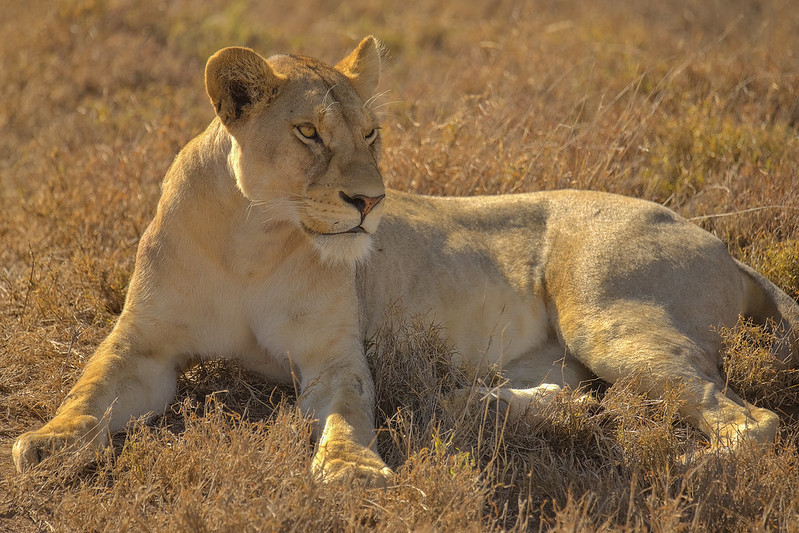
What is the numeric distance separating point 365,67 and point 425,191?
171cm

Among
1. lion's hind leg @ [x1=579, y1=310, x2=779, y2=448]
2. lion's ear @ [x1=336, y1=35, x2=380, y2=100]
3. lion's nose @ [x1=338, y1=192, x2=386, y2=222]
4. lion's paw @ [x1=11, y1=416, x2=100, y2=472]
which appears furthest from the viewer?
lion's ear @ [x1=336, y1=35, x2=380, y2=100]

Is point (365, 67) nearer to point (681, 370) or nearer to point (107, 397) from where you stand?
point (107, 397)

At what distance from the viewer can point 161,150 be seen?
247 inches

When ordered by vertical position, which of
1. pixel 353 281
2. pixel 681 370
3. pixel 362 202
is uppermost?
pixel 362 202

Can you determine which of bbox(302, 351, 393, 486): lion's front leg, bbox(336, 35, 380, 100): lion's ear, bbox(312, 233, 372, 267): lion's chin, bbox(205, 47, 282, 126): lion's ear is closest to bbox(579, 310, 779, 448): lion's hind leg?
bbox(302, 351, 393, 486): lion's front leg

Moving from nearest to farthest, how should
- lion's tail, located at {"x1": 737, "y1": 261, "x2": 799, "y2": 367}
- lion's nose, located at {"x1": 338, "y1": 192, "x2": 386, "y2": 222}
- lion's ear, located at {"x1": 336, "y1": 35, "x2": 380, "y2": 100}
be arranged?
lion's nose, located at {"x1": 338, "y1": 192, "x2": 386, "y2": 222}
lion's ear, located at {"x1": 336, "y1": 35, "x2": 380, "y2": 100}
lion's tail, located at {"x1": 737, "y1": 261, "x2": 799, "y2": 367}

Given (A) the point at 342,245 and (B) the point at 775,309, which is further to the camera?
(B) the point at 775,309

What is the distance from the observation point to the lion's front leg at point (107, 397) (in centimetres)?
303

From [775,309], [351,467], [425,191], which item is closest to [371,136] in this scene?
[351,467]

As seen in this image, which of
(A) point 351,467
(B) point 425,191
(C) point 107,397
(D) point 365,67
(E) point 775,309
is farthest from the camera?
(B) point 425,191

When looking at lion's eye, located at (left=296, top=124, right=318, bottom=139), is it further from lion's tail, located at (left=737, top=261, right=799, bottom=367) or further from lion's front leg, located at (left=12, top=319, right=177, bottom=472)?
lion's tail, located at (left=737, top=261, right=799, bottom=367)

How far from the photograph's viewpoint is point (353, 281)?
12.3ft

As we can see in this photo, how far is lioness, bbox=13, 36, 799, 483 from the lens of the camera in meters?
3.27

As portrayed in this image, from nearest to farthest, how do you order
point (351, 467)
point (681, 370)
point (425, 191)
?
point (351, 467)
point (681, 370)
point (425, 191)
